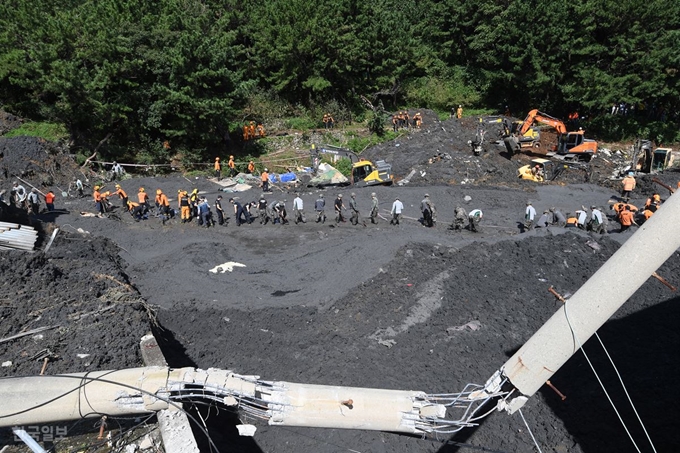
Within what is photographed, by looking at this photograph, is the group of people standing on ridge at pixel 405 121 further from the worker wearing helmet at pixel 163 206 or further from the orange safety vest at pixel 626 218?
the worker wearing helmet at pixel 163 206

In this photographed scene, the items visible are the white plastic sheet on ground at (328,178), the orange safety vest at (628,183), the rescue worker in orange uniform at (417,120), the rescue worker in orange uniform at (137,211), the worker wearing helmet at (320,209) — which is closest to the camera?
the worker wearing helmet at (320,209)

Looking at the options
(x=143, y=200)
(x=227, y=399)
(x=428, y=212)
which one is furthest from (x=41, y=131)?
(x=227, y=399)

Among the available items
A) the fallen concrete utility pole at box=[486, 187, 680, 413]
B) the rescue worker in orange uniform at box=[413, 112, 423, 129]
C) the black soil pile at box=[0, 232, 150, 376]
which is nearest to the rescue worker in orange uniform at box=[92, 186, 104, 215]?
the black soil pile at box=[0, 232, 150, 376]

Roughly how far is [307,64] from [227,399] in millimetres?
34994

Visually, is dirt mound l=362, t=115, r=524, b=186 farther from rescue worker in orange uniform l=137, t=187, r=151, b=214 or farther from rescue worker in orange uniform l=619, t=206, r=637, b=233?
rescue worker in orange uniform l=137, t=187, r=151, b=214

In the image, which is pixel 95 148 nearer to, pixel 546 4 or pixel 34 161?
pixel 34 161

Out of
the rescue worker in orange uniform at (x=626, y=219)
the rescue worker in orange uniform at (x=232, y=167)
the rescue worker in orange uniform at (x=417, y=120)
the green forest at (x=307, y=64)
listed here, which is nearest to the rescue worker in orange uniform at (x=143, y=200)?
the rescue worker in orange uniform at (x=232, y=167)

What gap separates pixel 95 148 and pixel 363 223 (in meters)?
19.5

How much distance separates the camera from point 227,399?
670 centimetres

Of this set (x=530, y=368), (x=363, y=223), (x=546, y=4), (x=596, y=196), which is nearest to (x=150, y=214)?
(x=363, y=223)

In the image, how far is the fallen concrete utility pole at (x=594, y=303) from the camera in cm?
552

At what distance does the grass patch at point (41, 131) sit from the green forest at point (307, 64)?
78 centimetres

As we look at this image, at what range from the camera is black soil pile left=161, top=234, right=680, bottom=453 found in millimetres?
9852

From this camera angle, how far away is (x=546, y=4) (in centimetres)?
3469
